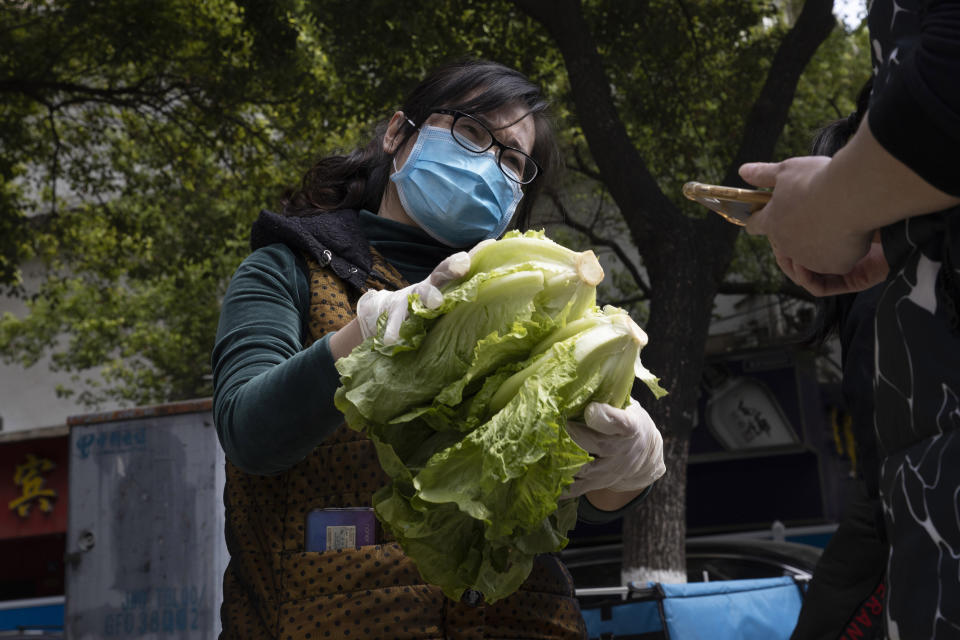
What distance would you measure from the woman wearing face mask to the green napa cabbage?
6cm

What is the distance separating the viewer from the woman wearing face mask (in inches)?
71.6

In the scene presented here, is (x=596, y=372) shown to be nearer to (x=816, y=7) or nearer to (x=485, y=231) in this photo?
(x=485, y=231)

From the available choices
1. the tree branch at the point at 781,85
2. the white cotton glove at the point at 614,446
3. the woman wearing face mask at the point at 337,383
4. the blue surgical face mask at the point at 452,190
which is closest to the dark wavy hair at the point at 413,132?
the woman wearing face mask at the point at 337,383

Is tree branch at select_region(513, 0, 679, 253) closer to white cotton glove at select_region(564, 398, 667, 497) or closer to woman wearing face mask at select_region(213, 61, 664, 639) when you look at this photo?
woman wearing face mask at select_region(213, 61, 664, 639)

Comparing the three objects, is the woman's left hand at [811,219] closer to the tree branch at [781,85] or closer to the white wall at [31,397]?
the tree branch at [781,85]

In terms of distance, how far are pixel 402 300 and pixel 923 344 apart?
84cm

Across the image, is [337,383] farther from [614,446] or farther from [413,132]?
[413,132]

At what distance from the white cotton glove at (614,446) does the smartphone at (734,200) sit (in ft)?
1.28

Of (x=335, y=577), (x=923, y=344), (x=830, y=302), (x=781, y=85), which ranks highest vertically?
(x=781, y=85)

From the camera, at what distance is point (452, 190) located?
2.49m

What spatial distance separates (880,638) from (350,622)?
52.8 inches

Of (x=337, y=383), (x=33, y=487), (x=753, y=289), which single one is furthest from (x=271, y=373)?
(x=33, y=487)

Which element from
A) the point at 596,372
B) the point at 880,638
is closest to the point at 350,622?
the point at 596,372

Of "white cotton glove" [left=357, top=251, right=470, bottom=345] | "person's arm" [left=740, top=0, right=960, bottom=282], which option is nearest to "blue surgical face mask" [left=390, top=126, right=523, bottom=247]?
"white cotton glove" [left=357, top=251, right=470, bottom=345]
